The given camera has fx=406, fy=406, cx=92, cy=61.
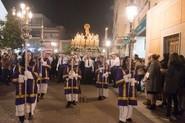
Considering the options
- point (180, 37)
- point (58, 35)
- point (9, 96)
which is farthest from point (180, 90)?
point (58, 35)

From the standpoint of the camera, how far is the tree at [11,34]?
32094 millimetres

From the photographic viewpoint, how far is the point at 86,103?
663 inches

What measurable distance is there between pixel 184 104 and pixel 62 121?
3.76 m

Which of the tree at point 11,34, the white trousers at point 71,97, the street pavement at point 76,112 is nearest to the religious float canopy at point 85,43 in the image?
the tree at point 11,34

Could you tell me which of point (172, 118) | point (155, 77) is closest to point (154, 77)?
point (155, 77)

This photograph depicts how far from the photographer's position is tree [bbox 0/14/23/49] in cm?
3209

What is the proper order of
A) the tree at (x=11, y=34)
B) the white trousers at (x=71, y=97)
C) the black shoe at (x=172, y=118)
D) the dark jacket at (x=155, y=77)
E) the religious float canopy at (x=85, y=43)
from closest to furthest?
the black shoe at (x=172, y=118)
the dark jacket at (x=155, y=77)
the white trousers at (x=71, y=97)
the tree at (x=11, y=34)
the religious float canopy at (x=85, y=43)

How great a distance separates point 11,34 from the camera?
107 feet

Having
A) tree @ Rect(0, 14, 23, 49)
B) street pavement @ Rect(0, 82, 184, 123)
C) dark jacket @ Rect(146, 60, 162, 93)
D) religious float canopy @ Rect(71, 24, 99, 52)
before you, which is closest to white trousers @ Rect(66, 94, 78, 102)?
street pavement @ Rect(0, 82, 184, 123)

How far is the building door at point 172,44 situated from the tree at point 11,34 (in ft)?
53.3

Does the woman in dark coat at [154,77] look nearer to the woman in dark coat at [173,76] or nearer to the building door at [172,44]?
the building door at [172,44]

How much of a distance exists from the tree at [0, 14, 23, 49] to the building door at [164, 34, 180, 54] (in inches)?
639

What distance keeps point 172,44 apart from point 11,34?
18.4 m

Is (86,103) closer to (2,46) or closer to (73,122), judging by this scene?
(73,122)
